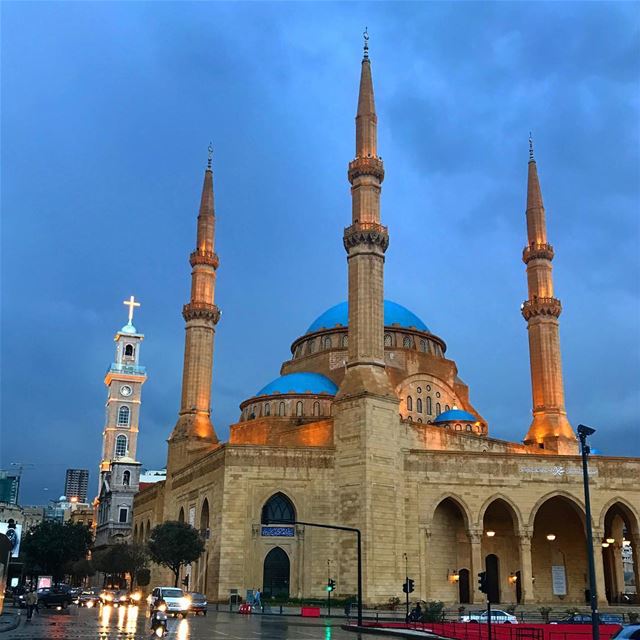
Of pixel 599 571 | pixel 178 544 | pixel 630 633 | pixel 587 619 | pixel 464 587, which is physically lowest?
pixel 587 619

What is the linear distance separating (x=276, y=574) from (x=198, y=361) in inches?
732

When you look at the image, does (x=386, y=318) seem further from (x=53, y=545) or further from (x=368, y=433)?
(x=53, y=545)

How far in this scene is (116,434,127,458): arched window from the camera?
10956 centimetres

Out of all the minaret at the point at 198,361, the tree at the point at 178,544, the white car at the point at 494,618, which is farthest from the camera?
the minaret at the point at 198,361

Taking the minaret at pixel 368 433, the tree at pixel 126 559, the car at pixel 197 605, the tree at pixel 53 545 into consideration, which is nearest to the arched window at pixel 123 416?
the tree at pixel 53 545

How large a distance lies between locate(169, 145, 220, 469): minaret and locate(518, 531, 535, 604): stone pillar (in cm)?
2234

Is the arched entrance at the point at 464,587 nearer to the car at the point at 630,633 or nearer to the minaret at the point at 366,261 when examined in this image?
the minaret at the point at 366,261

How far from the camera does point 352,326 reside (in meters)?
45.5

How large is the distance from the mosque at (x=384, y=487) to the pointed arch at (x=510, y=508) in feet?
0.24

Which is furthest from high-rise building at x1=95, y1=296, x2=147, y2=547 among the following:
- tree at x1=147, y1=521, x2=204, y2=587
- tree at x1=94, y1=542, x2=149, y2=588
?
tree at x1=147, y1=521, x2=204, y2=587

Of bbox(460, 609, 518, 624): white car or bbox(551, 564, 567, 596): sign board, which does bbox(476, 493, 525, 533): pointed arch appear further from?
bbox(460, 609, 518, 624): white car

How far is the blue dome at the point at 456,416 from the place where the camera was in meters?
53.2

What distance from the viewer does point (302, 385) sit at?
55.0 meters

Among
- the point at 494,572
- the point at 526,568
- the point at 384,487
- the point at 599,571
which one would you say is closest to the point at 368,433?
the point at 384,487
